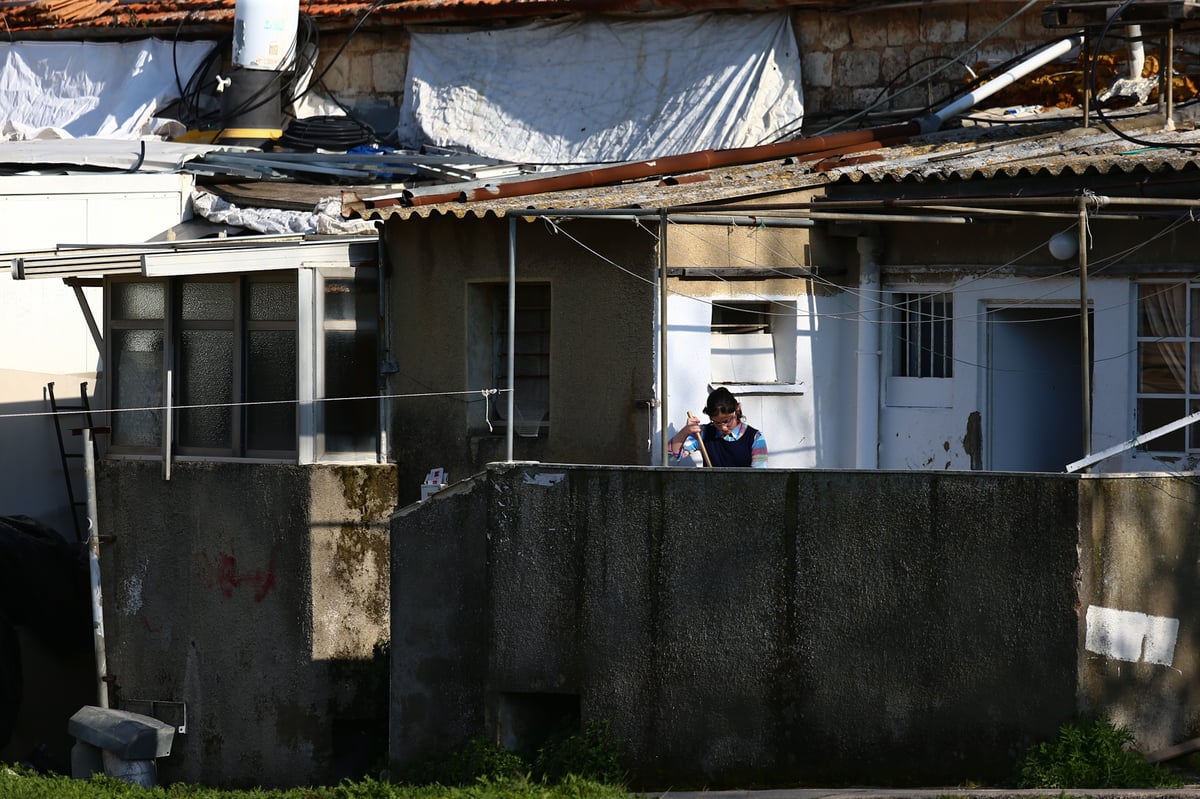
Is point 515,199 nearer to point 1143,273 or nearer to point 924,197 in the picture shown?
point 924,197

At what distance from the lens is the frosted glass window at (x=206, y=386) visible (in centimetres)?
1333

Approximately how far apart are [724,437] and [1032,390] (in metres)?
2.30

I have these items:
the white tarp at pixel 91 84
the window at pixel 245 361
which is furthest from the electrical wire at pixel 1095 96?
the white tarp at pixel 91 84

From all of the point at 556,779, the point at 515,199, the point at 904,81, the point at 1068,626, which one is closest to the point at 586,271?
the point at 515,199

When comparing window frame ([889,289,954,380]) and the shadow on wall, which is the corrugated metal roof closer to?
window frame ([889,289,954,380])

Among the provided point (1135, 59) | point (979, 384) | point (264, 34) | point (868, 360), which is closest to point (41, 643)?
point (264, 34)

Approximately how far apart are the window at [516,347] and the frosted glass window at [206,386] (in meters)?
2.01

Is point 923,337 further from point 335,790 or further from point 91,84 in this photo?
point 91,84

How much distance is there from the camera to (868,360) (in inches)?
484

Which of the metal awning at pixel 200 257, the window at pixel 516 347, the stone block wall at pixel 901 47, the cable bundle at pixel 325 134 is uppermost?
the stone block wall at pixel 901 47

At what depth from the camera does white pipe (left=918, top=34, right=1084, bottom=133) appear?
14.8m

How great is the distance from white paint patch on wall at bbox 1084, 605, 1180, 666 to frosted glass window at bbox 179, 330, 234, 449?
6.75m

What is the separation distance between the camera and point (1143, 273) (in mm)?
11023

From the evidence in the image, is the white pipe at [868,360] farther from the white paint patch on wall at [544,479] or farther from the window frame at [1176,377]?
the white paint patch on wall at [544,479]
